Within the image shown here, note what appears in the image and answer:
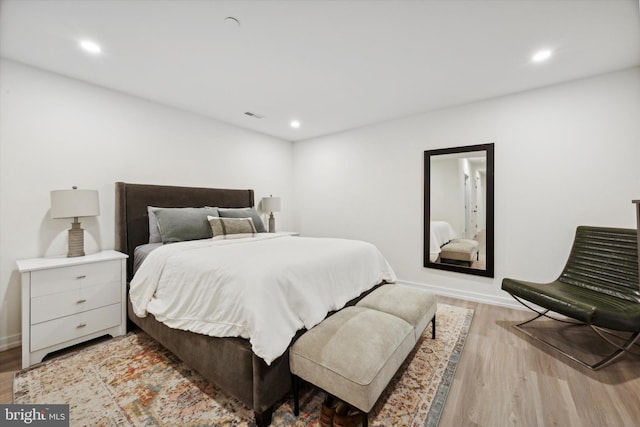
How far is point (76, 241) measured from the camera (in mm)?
2352

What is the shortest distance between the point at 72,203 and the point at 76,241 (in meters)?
0.36

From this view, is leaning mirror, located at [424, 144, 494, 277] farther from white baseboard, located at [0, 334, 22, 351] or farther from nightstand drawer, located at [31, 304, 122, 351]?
white baseboard, located at [0, 334, 22, 351]

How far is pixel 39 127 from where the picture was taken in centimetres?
234

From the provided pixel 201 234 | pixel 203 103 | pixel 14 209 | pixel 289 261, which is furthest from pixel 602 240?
pixel 14 209

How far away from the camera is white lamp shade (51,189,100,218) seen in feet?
7.26

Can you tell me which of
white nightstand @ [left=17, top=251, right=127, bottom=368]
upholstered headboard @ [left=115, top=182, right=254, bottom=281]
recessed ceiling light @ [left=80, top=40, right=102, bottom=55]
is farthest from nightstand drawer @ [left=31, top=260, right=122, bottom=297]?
recessed ceiling light @ [left=80, top=40, right=102, bottom=55]

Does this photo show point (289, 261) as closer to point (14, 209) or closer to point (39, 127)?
point (14, 209)

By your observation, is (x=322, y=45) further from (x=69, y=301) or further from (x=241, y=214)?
(x=69, y=301)

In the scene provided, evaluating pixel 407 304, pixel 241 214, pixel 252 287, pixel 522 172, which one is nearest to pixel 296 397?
pixel 252 287

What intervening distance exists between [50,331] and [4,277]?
726mm

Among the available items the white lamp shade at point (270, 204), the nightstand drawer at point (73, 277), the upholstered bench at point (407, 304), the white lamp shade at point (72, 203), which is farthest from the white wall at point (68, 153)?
the upholstered bench at point (407, 304)

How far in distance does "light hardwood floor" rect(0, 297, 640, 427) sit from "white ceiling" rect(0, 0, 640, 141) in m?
2.47

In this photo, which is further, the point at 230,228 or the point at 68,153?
the point at 230,228

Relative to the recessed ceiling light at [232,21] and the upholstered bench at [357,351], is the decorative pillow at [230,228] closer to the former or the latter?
the upholstered bench at [357,351]
